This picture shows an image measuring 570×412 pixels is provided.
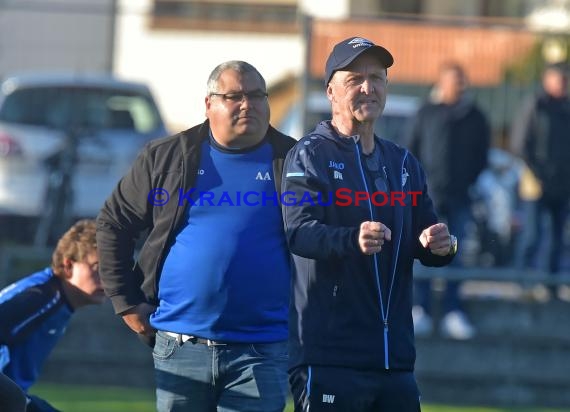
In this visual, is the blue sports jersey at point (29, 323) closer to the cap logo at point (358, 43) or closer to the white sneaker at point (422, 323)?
the cap logo at point (358, 43)

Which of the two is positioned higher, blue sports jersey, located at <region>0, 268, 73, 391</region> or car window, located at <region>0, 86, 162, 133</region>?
car window, located at <region>0, 86, 162, 133</region>

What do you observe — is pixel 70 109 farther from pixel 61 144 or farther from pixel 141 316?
pixel 141 316

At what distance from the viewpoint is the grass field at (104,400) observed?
1013 centimetres

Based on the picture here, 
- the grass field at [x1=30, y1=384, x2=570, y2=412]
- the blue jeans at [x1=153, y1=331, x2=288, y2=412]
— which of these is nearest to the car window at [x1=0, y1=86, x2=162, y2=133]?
the grass field at [x1=30, y1=384, x2=570, y2=412]

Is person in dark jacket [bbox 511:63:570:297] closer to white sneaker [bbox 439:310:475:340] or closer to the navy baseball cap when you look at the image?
white sneaker [bbox 439:310:475:340]

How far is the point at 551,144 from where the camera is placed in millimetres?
11609

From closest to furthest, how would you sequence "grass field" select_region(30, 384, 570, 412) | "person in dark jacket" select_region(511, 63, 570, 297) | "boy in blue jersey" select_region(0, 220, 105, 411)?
1. "boy in blue jersey" select_region(0, 220, 105, 411)
2. "grass field" select_region(30, 384, 570, 412)
3. "person in dark jacket" select_region(511, 63, 570, 297)

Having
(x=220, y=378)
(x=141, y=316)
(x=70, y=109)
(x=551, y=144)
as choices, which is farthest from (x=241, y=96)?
(x=70, y=109)

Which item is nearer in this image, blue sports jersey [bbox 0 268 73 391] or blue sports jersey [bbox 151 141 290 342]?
blue sports jersey [bbox 151 141 290 342]

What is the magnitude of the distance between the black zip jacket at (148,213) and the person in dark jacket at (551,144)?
5817 mm

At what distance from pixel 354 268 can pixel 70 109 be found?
8.31 meters

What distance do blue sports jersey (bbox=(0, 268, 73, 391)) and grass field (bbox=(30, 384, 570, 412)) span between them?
12.4ft

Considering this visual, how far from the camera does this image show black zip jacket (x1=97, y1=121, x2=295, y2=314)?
588 cm

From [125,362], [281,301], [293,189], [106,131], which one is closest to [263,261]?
[281,301]
